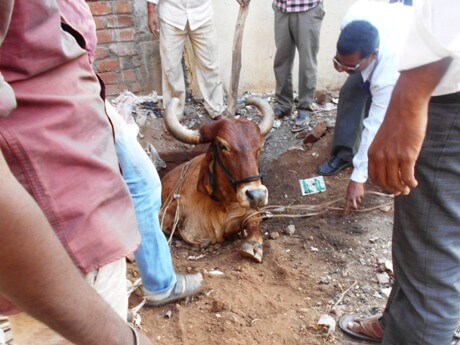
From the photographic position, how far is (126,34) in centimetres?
555

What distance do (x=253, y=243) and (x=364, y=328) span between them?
1282mm

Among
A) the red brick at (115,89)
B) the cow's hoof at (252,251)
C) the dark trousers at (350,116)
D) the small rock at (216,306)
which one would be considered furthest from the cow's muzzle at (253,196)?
the red brick at (115,89)

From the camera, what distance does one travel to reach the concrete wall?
5445 mm

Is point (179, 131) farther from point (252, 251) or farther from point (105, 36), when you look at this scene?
point (105, 36)

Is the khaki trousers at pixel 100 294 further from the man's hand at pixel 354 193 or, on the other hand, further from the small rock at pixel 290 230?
the small rock at pixel 290 230

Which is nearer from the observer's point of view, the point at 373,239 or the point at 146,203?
the point at 146,203

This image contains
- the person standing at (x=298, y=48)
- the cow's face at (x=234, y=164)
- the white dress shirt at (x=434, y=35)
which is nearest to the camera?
the white dress shirt at (x=434, y=35)

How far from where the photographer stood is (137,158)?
198cm

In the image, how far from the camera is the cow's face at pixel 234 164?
363cm

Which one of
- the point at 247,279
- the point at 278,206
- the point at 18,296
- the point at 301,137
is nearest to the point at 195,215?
the point at 278,206

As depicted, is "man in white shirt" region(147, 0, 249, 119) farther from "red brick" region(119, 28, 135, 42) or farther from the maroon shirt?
the maroon shirt

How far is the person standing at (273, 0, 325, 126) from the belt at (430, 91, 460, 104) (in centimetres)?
397

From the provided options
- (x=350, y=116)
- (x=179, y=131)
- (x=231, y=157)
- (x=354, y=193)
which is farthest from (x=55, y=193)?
(x=350, y=116)

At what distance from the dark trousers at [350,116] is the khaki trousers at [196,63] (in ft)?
5.96
